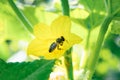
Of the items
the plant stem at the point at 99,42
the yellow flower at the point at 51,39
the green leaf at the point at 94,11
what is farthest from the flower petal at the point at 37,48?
the green leaf at the point at 94,11

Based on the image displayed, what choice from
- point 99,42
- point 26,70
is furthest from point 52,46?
point 26,70

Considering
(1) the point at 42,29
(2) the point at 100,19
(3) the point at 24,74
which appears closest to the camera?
(3) the point at 24,74

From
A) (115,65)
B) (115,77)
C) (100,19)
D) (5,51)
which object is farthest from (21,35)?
(115,77)

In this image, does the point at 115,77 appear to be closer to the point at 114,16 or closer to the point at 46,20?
the point at 46,20

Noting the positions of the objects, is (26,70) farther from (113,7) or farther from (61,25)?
(113,7)

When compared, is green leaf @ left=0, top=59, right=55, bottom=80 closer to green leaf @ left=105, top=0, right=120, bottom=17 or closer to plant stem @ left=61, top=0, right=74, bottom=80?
plant stem @ left=61, top=0, right=74, bottom=80

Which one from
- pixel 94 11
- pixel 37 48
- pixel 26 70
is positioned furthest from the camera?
pixel 94 11

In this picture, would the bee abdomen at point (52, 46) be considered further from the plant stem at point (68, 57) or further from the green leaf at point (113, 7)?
the green leaf at point (113, 7)
